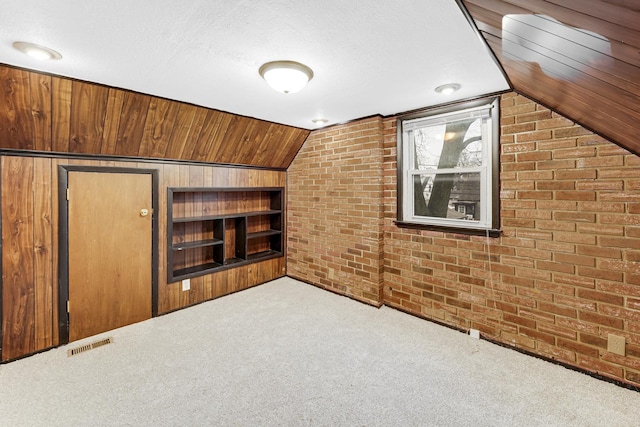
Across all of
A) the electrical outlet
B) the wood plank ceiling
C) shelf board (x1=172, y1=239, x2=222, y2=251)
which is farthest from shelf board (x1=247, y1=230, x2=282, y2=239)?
the electrical outlet

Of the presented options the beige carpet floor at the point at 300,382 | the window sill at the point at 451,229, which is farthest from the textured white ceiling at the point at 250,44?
the beige carpet floor at the point at 300,382

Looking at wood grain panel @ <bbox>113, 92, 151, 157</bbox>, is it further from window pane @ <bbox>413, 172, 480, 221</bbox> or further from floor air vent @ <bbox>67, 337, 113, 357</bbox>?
window pane @ <bbox>413, 172, 480, 221</bbox>

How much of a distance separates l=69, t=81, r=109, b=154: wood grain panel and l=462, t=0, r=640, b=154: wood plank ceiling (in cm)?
256

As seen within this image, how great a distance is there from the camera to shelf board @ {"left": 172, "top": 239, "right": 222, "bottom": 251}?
3127mm

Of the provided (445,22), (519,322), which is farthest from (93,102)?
(519,322)

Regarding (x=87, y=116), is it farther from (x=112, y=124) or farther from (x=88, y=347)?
(x=88, y=347)

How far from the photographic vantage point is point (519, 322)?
91.2 inches

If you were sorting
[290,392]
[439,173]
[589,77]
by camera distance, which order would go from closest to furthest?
[589,77] → [290,392] → [439,173]

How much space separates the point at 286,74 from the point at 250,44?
0.30 metres

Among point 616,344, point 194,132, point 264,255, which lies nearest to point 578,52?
point 616,344

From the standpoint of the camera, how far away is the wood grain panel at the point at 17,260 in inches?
86.3

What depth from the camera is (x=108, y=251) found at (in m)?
2.66

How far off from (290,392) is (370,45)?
87.9 inches

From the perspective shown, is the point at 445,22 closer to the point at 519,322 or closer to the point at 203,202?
the point at 519,322
